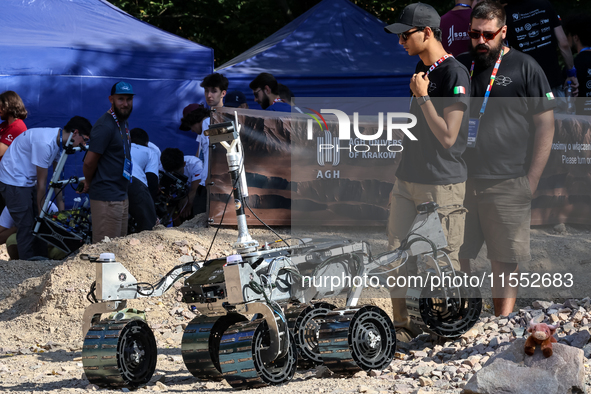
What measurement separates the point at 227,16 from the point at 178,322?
13.0m

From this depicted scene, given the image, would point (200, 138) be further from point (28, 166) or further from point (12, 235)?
point (12, 235)

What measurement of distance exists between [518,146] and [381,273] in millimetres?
1336

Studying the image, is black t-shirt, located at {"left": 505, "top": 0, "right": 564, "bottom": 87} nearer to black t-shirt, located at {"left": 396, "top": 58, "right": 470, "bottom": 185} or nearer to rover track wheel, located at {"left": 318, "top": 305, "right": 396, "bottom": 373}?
black t-shirt, located at {"left": 396, "top": 58, "right": 470, "bottom": 185}

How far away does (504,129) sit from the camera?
4961 mm

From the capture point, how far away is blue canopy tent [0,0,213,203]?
10.4 meters

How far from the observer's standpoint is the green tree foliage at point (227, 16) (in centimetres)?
1794

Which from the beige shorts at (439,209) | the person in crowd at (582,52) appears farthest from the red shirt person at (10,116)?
the person in crowd at (582,52)

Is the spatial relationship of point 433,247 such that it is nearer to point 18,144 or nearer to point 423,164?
point 423,164

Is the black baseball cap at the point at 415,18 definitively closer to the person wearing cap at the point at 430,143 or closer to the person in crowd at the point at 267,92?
the person wearing cap at the point at 430,143

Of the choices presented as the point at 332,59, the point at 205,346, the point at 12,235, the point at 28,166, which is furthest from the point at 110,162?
the point at 332,59

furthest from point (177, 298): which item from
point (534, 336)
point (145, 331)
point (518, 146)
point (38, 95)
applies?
point (38, 95)

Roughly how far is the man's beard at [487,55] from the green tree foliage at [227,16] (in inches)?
513

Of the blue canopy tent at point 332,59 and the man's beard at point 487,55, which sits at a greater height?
the blue canopy tent at point 332,59

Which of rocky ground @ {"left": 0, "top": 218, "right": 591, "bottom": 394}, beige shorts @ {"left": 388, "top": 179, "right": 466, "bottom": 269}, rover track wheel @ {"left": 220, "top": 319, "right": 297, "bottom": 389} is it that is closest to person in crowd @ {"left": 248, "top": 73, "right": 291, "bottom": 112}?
rocky ground @ {"left": 0, "top": 218, "right": 591, "bottom": 394}
